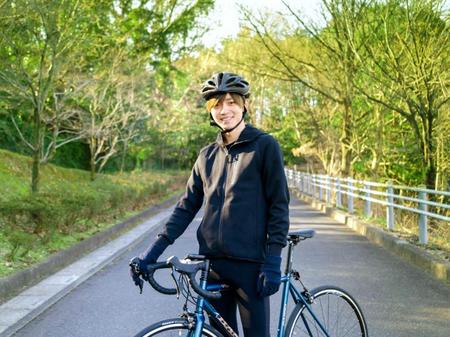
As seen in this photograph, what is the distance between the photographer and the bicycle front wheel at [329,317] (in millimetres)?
3771

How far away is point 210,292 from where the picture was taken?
307 cm

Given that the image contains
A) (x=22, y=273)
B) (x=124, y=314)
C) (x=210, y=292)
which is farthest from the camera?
(x=22, y=273)

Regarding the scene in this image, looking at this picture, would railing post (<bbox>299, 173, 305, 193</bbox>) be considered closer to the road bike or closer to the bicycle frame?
the road bike

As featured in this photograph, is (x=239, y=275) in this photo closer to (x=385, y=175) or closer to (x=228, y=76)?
(x=228, y=76)

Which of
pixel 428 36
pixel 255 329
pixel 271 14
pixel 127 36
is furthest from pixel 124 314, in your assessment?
pixel 271 14

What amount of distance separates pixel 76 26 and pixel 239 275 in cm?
1096

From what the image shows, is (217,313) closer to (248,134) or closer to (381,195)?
(248,134)

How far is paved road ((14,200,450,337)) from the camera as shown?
236 inches

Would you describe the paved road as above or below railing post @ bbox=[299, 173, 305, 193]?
below

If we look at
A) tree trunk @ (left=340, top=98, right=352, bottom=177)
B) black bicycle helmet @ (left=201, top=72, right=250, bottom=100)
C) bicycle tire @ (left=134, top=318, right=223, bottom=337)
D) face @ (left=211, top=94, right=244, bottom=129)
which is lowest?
bicycle tire @ (left=134, top=318, right=223, bottom=337)

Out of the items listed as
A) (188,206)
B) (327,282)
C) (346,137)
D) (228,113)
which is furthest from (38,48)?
(346,137)

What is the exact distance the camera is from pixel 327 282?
8344 millimetres

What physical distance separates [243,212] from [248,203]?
51 mm

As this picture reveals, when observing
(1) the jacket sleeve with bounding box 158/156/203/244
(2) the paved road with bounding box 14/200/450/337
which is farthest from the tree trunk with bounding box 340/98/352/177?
(1) the jacket sleeve with bounding box 158/156/203/244
